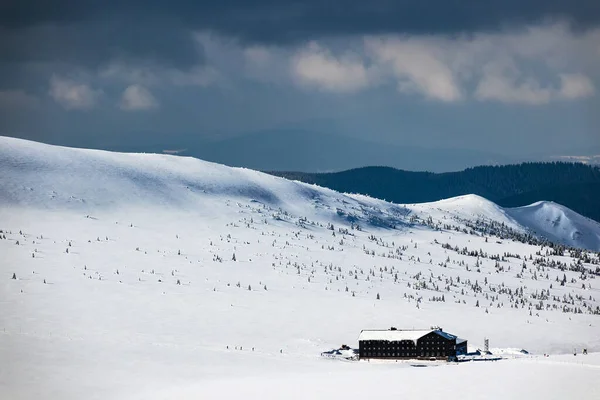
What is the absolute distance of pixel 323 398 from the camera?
9150cm

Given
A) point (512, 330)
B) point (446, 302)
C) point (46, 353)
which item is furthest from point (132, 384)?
point (446, 302)

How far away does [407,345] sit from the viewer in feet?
440

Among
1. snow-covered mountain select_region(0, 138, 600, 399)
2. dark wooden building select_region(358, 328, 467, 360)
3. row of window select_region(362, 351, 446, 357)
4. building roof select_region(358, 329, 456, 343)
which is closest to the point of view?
snow-covered mountain select_region(0, 138, 600, 399)

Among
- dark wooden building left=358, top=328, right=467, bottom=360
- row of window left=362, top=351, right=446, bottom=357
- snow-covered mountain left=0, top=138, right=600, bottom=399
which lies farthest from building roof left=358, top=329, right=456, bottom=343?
snow-covered mountain left=0, top=138, right=600, bottom=399

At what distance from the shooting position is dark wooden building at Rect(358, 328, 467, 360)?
132m

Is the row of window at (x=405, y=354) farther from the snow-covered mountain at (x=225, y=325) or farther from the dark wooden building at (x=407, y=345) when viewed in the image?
the snow-covered mountain at (x=225, y=325)

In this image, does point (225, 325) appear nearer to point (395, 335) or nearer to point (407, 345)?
point (395, 335)

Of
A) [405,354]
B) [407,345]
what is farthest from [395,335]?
[405,354]

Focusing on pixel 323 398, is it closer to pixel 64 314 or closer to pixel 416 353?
pixel 416 353

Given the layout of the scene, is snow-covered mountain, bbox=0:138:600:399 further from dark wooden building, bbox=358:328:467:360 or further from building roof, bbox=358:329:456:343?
building roof, bbox=358:329:456:343

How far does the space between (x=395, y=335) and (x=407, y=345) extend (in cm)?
194

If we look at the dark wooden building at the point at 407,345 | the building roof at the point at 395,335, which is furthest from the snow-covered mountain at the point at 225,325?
the building roof at the point at 395,335

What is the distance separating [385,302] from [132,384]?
7404cm

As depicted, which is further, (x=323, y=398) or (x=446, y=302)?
(x=446, y=302)
